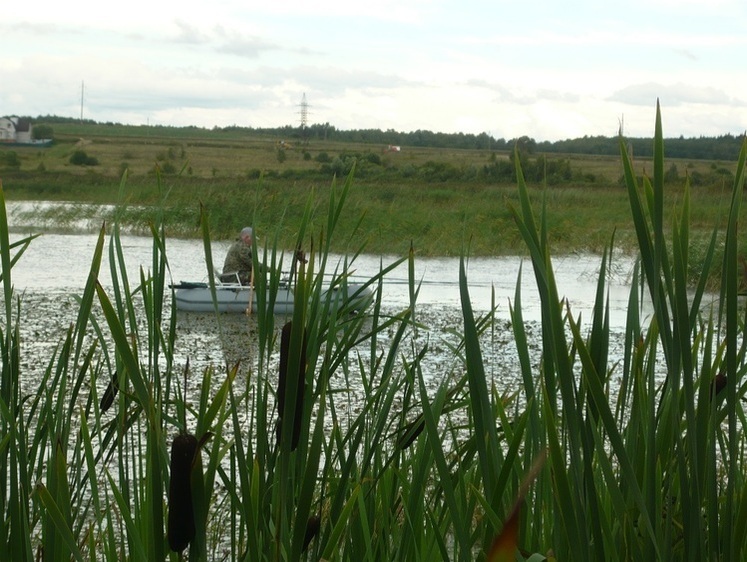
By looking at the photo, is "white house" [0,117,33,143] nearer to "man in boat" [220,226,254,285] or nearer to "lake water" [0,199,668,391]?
"lake water" [0,199,668,391]

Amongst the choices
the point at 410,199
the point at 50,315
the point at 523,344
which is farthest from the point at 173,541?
the point at 410,199

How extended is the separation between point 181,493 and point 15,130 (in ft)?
265

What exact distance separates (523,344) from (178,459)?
39 centimetres

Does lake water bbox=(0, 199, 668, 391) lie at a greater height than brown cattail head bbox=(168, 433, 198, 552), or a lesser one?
lesser

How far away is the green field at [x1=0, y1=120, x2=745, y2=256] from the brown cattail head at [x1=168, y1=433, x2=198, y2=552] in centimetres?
56

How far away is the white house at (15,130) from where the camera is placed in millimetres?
75125

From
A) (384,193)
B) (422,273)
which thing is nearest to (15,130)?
(384,193)

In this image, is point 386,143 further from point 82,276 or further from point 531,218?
point 531,218

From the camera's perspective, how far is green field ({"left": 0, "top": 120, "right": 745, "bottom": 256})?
21.4 meters

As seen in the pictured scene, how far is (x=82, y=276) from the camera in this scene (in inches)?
629

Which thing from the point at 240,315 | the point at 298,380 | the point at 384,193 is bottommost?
the point at 240,315

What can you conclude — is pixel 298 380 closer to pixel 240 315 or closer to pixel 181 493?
pixel 181 493

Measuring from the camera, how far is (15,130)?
76250 millimetres

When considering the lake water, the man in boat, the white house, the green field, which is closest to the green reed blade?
the green field
